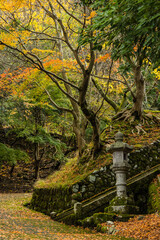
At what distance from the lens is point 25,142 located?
70.1ft

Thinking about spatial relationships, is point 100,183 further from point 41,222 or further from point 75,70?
point 75,70

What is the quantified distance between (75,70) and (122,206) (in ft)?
23.7

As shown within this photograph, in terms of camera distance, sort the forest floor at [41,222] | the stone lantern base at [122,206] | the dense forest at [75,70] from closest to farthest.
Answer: the dense forest at [75,70] → the forest floor at [41,222] → the stone lantern base at [122,206]

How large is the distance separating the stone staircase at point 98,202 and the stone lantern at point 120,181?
62 cm

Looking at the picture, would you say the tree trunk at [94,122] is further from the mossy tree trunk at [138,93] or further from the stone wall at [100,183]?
the mossy tree trunk at [138,93]

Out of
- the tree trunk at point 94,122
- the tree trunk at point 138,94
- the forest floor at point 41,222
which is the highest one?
the tree trunk at point 138,94

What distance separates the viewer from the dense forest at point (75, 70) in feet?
16.4

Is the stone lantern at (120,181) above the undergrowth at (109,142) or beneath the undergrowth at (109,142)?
beneath

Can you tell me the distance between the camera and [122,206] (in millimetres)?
6672

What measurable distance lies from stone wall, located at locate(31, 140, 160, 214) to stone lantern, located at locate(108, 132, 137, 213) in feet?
3.21

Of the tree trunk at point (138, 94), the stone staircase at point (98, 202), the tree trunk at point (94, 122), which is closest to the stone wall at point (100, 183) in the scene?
the stone staircase at point (98, 202)

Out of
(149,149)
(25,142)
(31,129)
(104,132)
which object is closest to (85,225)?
(149,149)

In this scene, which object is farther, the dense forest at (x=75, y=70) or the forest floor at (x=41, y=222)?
the forest floor at (x=41, y=222)

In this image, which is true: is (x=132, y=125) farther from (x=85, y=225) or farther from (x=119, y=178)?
(x=85, y=225)
